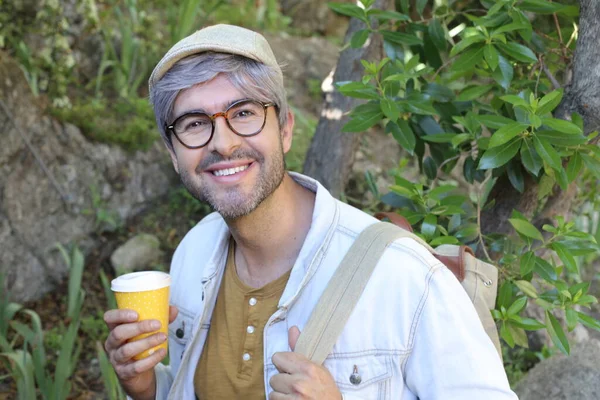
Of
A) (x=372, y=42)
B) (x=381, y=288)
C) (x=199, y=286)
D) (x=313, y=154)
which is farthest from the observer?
(x=313, y=154)

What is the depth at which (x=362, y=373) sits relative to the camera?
1.53 metres

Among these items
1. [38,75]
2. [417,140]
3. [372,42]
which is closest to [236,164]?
[417,140]

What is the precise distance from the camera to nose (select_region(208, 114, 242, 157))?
5.32ft

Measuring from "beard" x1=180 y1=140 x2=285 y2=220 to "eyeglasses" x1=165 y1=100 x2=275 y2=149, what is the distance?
5 centimetres

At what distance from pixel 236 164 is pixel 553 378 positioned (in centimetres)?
148

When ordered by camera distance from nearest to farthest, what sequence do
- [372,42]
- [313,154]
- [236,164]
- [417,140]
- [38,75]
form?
1. [236,164]
2. [417,140]
3. [372,42]
4. [313,154]
5. [38,75]

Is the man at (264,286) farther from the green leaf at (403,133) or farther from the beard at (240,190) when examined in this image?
the green leaf at (403,133)

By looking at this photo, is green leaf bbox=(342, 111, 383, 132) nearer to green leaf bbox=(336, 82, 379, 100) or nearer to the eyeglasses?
green leaf bbox=(336, 82, 379, 100)

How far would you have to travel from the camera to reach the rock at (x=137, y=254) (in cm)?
368

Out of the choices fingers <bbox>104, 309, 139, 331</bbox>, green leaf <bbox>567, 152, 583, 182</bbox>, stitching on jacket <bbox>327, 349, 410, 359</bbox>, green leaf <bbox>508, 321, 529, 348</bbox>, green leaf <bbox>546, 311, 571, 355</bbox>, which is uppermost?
fingers <bbox>104, 309, 139, 331</bbox>

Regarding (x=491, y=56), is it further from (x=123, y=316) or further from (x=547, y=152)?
(x=123, y=316)

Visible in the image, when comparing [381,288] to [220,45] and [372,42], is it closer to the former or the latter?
[220,45]

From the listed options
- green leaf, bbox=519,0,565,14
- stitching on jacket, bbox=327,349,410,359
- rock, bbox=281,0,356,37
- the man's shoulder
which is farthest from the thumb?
rock, bbox=281,0,356,37

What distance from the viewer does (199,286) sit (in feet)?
6.32
